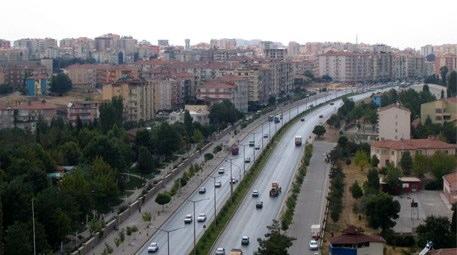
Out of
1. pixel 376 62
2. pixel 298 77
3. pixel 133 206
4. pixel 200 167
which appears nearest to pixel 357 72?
pixel 376 62

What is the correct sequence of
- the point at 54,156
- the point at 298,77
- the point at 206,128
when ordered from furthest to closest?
the point at 298,77
the point at 206,128
the point at 54,156

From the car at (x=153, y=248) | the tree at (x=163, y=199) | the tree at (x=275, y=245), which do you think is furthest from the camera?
the tree at (x=163, y=199)

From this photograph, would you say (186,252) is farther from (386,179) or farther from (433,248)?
(386,179)

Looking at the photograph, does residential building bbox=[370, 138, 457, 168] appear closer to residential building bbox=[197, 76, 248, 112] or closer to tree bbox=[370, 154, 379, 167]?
tree bbox=[370, 154, 379, 167]

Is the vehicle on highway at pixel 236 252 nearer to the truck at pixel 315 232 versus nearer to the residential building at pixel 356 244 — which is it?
the residential building at pixel 356 244

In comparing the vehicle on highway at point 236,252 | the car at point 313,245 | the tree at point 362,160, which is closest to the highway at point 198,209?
the vehicle on highway at point 236,252

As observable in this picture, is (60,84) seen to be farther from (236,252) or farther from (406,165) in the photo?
(236,252)
